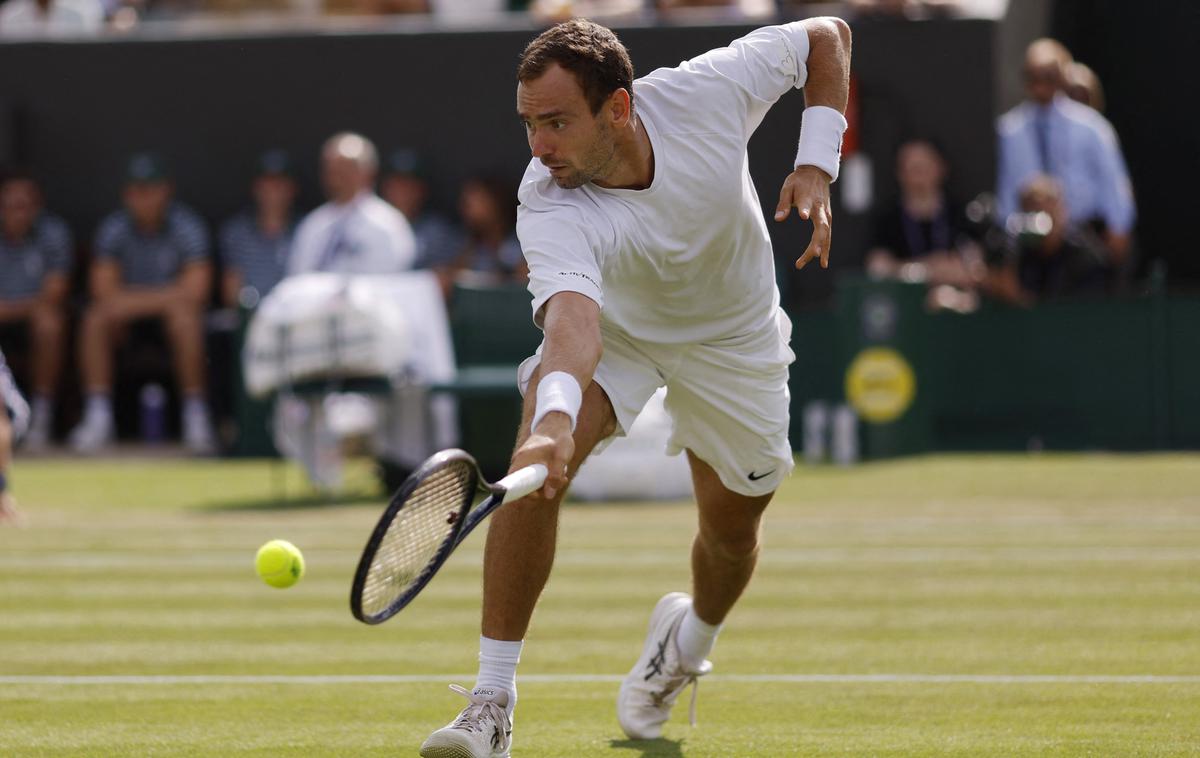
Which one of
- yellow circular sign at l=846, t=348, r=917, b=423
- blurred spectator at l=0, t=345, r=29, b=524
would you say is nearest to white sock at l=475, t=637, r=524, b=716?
blurred spectator at l=0, t=345, r=29, b=524

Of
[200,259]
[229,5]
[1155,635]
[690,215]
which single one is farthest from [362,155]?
[690,215]

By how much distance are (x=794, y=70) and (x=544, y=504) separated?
1400 millimetres

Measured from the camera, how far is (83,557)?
9.25 metres

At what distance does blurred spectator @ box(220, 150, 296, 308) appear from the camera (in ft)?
50.4

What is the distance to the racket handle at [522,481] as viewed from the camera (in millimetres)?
3988

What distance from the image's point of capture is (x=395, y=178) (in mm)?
15453

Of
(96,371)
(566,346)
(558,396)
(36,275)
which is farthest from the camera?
(36,275)

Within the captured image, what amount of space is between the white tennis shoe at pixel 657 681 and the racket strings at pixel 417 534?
1.21m

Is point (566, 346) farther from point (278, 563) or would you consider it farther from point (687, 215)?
point (278, 563)

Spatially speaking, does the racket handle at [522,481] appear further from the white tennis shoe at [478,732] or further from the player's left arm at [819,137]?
the player's left arm at [819,137]

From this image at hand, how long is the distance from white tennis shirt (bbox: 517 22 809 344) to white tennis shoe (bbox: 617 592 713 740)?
2.91 ft

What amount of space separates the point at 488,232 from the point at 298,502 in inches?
154

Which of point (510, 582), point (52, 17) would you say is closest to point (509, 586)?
point (510, 582)

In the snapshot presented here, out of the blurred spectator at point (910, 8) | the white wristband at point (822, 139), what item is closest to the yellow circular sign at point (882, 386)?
the blurred spectator at point (910, 8)
